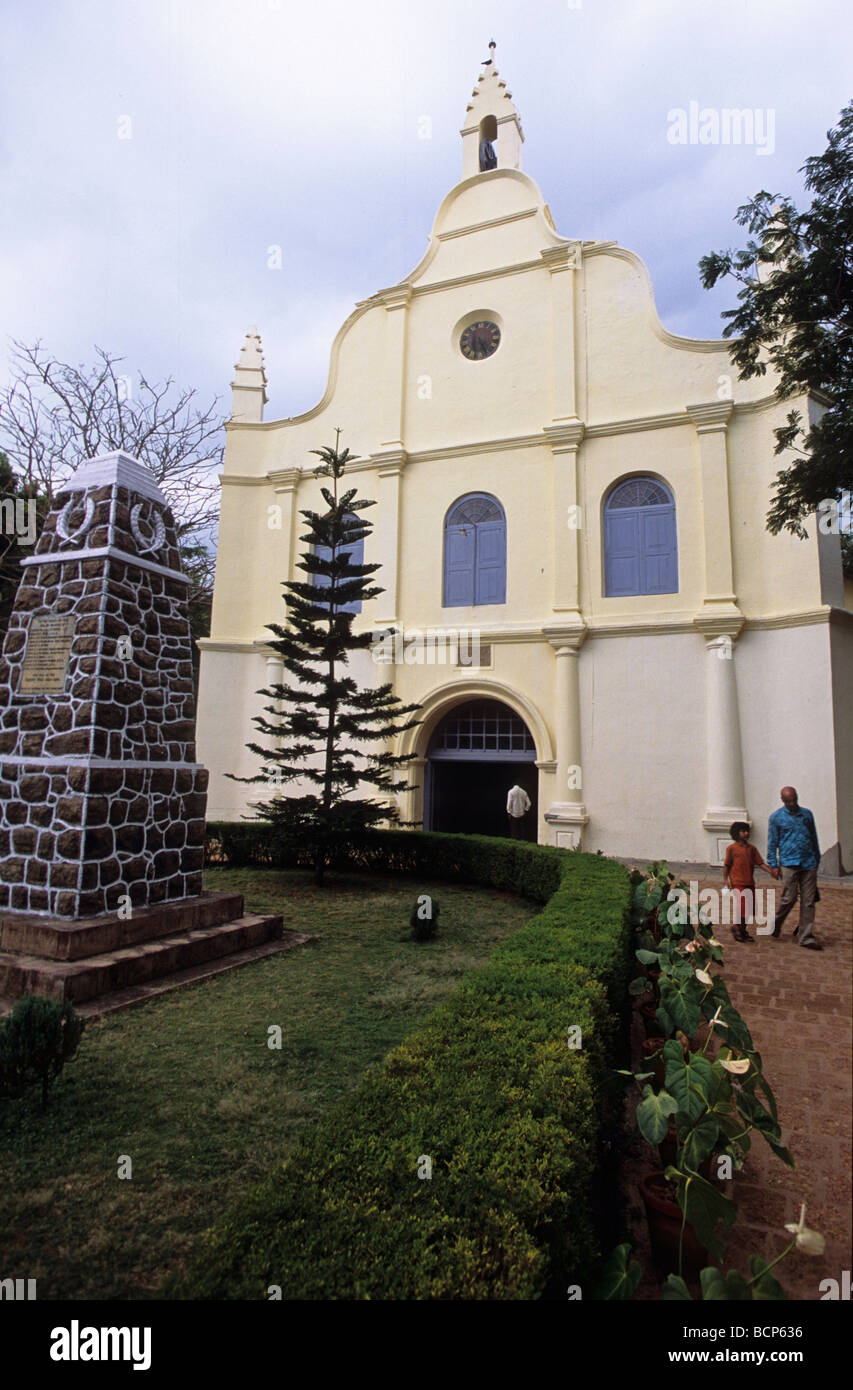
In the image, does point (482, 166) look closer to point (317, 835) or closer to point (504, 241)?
point (504, 241)

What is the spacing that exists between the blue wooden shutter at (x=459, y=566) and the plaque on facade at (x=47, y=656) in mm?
8348

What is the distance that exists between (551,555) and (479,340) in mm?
5129

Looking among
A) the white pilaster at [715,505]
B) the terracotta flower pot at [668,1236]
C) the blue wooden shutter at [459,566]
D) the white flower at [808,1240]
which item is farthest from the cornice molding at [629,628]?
the white flower at [808,1240]

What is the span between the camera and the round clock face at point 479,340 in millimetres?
13617

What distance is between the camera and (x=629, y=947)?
4312 millimetres

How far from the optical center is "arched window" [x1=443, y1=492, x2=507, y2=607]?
1280 centimetres

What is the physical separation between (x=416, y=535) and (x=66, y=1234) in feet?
40.4

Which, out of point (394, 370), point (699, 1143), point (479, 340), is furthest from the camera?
point (394, 370)

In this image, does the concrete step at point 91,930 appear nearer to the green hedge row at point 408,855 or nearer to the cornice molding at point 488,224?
the green hedge row at point 408,855

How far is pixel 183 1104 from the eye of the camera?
3188mm

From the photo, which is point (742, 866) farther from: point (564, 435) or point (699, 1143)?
point (564, 435)

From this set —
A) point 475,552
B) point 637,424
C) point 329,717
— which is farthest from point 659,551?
point 329,717

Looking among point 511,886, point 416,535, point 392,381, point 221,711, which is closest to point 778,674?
point 511,886
